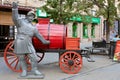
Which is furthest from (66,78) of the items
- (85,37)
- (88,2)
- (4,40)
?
(85,37)

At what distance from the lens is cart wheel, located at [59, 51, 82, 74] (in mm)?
11070

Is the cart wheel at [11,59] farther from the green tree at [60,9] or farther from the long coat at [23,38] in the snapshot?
the green tree at [60,9]

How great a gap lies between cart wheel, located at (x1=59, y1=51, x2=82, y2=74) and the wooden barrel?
38cm

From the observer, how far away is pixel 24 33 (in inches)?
385

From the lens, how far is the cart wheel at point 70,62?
36.3 feet

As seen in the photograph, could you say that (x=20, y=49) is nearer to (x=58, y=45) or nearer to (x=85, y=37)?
(x=58, y=45)

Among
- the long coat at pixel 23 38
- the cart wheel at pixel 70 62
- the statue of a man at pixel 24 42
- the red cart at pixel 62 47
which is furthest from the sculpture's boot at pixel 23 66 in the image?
the cart wheel at pixel 70 62

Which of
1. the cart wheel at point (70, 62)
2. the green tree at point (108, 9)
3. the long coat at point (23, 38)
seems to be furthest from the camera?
the green tree at point (108, 9)

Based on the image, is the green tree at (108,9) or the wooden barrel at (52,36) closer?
the wooden barrel at (52,36)

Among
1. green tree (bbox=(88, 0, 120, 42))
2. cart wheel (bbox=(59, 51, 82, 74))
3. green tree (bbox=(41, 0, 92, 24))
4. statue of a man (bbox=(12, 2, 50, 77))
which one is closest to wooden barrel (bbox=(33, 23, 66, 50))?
cart wheel (bbox=(59, 51, 82, 74))

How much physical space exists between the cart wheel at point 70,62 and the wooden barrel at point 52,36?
0.38 metres

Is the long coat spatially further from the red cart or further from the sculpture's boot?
the red cart

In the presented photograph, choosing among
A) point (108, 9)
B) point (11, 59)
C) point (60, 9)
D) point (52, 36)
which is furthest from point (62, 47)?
point (108, 9)

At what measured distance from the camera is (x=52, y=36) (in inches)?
436
